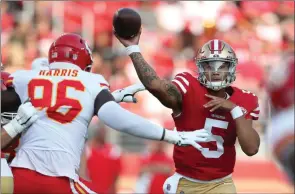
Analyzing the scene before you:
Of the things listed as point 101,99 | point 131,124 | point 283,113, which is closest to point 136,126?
point 131,124

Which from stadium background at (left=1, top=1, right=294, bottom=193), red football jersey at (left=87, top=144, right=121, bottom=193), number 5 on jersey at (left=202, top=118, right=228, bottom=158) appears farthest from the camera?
stadium background at (left=1, top=1, right=294, bottom=193)

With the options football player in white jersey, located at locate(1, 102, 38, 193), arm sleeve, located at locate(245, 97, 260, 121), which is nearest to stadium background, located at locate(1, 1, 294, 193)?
arm sleeve, located at locate(245, 97, 260, 121)

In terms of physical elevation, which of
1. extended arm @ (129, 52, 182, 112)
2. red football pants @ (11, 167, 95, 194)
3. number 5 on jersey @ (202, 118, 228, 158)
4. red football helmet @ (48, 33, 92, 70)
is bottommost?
red football pants @ (11, 167, 95, 194)

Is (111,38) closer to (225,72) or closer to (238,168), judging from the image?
(238,168)

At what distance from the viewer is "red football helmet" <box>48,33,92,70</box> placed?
15.3ft

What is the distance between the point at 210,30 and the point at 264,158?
106 inches

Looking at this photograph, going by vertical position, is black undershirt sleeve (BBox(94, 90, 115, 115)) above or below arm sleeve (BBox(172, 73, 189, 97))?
below

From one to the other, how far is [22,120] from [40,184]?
398mm

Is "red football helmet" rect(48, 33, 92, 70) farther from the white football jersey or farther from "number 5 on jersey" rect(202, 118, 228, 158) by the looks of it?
"number 5 on jersey" rect(202, 118, 228, 158)

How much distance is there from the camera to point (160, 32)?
43.8ft

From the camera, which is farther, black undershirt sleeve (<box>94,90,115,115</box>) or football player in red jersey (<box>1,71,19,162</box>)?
football player in red jersey (<box>1,71,19,162</box>)

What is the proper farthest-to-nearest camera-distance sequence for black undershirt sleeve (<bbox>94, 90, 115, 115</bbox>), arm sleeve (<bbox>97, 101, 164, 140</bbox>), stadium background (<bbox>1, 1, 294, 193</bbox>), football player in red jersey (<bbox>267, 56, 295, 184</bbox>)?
stadium background (<bbox>1, 1, 294, 193</bbox>) → black undershirt sleeve (<bbox>94, 90, 115, 115</bbox>) → arm sleeve (<bbox>97, 101, 164, 140</bbox>) → football player in red jersey (<bbox>267, 56, 295, 184</bbox>)

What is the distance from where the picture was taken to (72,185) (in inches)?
169

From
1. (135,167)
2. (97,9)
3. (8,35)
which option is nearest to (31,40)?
(8,35)
